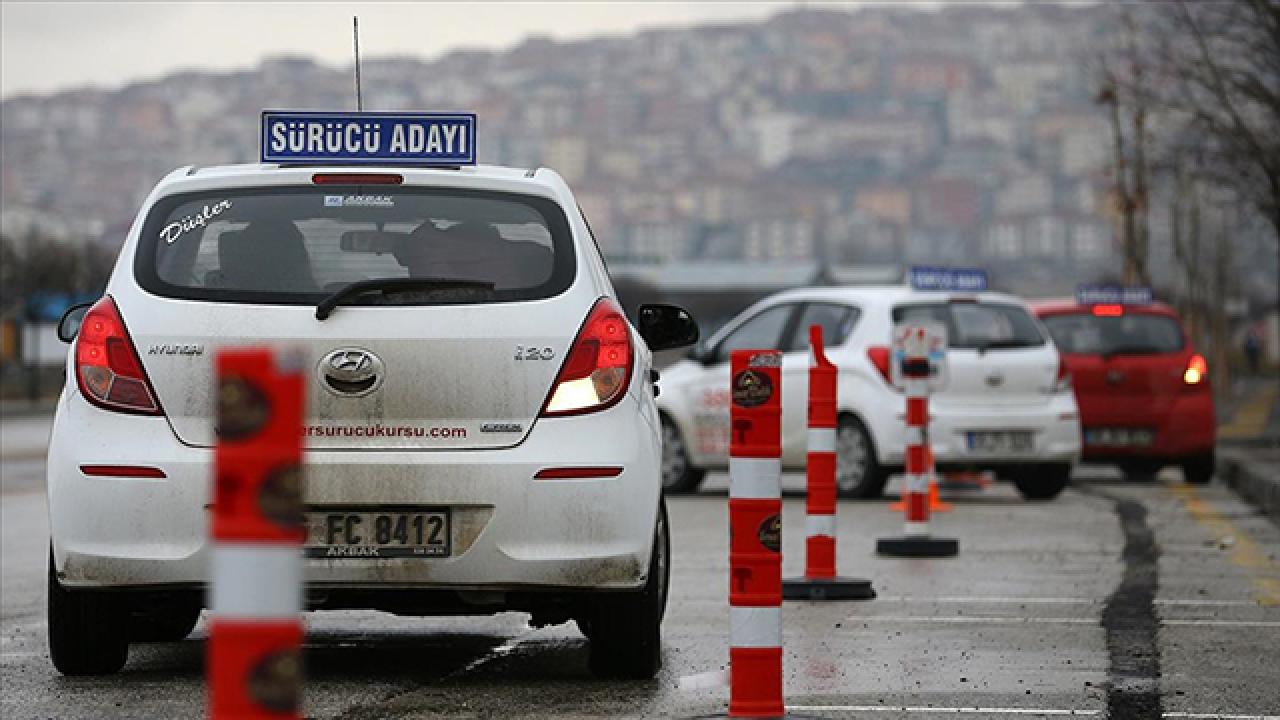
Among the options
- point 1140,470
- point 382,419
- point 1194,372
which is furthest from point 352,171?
point 1140,470

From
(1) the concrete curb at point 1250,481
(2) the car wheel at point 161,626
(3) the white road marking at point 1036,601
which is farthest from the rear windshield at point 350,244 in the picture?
(1) the concrete curb at point 1250,481

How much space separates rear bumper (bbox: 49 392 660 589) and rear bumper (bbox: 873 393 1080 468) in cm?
1078

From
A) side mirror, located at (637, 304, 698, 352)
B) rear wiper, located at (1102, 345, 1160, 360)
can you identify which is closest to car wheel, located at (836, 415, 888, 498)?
rear wiper, located at (1102, 345, 1160, 360)

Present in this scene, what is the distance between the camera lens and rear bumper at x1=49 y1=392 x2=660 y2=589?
746 cm

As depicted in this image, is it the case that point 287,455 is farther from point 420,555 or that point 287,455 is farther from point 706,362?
point 706,362

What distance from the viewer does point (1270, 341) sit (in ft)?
479

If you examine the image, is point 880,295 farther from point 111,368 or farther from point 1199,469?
point 111,368

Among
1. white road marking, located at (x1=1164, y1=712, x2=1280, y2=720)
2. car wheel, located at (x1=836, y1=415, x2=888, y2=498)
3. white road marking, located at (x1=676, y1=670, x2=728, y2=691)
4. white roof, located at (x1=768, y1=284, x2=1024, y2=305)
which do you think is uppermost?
white road marking, located at (x1=1164, y1=712, x2=1280, y2=720)

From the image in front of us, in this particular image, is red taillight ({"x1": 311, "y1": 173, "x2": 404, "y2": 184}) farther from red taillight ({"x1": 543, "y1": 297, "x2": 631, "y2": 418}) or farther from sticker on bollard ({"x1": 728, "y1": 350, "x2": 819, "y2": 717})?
sticker on bollard ({"x1": 728, "y1": 350, "x2": 819, "y2": 717})

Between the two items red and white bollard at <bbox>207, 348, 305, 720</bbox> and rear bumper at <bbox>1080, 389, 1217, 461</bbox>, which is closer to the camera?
red and white bollard at <bbox>207, 348, 305, 720</bbox>

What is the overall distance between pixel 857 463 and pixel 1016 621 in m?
8.55

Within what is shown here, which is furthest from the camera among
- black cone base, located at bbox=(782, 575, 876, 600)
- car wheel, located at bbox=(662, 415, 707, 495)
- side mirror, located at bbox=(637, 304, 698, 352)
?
car wheel, located at bbox=(662, 415, 707, 495)

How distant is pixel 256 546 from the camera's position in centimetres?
336

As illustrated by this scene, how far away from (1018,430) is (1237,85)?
11.2 meters
